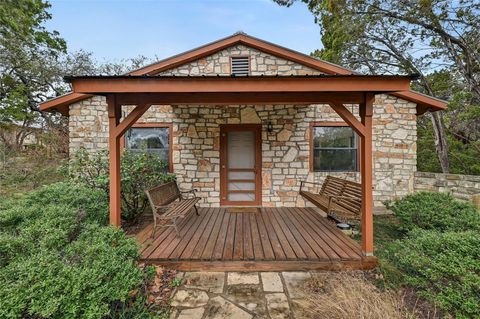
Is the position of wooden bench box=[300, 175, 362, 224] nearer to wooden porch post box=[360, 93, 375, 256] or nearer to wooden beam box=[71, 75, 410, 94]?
wooden porch post box=[360, 93, 375, 256]

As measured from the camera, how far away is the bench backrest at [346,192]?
367 cm

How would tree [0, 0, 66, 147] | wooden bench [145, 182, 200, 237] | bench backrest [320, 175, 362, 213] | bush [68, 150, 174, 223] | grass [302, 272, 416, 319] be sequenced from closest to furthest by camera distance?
grass [302, 272, 416, 319] → wooden bench [145, 182, 200, 237] → bench backrest [320, 175, 362, 213] → bush [68, 150, 174, 223] → tree [0, 0, 66, 147]

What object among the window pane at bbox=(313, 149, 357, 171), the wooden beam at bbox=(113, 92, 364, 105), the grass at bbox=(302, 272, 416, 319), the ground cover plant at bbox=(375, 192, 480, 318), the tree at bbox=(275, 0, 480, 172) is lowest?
the grass at bbox=(302, 272, 416, 319)

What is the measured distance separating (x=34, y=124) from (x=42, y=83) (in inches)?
81.3

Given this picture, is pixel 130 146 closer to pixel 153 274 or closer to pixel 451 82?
pixel 153 274

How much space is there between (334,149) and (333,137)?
12.8 inches

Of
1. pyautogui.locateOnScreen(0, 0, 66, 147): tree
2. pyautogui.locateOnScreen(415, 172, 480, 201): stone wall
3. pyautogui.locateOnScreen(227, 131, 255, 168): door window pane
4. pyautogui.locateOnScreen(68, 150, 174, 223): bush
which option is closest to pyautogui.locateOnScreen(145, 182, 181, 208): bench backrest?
pyautogui.locateOnScreen(68, 150, 174, 223): bush

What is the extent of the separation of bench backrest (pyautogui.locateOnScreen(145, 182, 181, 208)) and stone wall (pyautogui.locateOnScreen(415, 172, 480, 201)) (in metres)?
6.06

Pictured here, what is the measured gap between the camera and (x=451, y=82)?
7.49 meters

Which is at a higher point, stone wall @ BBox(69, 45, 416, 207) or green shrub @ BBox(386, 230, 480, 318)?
stone wall @ BBox(69, 45, 416, 207)

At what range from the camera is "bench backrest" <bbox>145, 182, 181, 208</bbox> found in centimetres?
357

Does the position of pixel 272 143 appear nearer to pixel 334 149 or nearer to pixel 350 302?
pixel 334 149

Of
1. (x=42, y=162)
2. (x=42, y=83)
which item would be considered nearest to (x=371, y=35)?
(x=42, y=162)

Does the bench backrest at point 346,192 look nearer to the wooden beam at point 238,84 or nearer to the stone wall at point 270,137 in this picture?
the stone wall at point 270,137
